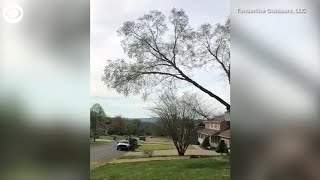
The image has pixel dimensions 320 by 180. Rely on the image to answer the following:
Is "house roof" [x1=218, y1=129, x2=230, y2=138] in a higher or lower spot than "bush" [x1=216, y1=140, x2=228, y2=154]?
higher

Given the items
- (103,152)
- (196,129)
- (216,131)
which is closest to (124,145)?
(103,152)

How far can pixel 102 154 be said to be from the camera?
6.14 ft

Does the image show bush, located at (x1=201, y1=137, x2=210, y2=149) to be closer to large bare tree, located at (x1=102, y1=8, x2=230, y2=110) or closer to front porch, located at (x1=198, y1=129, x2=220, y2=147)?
front porch, located at (x1=198, y1=129, x2=220, y2=147)

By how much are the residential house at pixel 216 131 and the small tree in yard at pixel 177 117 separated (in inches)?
2.5

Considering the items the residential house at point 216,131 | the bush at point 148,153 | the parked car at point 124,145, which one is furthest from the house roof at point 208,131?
the parked car at point 124,145

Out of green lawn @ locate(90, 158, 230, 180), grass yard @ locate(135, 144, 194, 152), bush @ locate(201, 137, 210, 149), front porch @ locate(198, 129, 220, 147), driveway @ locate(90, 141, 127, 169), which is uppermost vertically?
front porch @ locate(198, 129, 220, 147)

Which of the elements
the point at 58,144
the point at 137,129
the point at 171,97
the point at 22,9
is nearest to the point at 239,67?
the point at 171,97

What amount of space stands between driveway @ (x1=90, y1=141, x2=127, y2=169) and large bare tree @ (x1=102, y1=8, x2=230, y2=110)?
0.32 m

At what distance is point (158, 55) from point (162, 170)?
0.64 meters

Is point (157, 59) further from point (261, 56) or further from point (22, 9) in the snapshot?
point (22, 9)

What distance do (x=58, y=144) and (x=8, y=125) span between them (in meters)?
0.30

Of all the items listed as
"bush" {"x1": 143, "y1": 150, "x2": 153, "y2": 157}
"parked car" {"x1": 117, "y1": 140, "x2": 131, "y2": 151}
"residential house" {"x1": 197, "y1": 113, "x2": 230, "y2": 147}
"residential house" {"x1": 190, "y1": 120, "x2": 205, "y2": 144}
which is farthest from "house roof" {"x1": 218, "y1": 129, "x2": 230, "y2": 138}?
"parked car" {"x1": 117, "y1": 140, "x2": 131, "y2": 151}

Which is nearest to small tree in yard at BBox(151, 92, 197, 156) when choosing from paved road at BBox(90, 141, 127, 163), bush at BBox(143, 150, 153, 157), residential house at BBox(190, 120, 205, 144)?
residential house at BBox(190, 120, 205, 144)

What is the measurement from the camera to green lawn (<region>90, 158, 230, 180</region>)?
1.87 m
